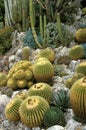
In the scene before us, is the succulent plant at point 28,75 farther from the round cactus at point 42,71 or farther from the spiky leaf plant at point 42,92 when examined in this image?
the spiky leaf plant at point 42,92

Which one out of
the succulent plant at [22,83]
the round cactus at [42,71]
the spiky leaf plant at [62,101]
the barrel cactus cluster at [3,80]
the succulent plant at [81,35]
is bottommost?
the barrel cactus cluster at [3,80]

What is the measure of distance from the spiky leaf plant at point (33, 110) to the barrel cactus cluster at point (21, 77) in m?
1.52

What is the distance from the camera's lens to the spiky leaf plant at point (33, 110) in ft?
17.5

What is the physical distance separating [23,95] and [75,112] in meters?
1.13

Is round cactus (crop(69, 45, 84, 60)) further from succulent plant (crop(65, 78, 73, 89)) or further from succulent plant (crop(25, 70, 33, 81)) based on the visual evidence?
succulent plant (crop(65, 78, 73, 89))

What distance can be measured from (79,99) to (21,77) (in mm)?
2113

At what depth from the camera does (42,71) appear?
22.0ft

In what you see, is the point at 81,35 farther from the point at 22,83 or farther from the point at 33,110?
the point at 33,110

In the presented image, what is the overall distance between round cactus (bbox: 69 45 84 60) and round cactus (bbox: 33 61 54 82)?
105cm

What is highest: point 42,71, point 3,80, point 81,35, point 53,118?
point 81,35

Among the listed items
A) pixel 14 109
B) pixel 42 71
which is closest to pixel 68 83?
pixel 42 71

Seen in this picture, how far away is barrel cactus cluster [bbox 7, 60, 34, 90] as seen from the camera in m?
7.00

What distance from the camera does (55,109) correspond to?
5.39 m

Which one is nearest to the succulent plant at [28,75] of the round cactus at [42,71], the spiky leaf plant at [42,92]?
the round cactus at [42,71]
